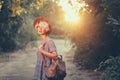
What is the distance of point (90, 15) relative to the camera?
15398 mm

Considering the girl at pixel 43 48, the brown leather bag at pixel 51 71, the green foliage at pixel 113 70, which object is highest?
the girl at pixel 43 48

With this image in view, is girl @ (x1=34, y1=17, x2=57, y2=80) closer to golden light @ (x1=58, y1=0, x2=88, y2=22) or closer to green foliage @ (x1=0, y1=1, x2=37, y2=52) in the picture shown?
golden light @ (x1=58, y1=0, x2=88, y2=22)

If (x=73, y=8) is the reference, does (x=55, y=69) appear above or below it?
below

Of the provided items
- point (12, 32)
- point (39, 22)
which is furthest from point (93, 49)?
point (12, 32)

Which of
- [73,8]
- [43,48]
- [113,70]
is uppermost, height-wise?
[73,8]

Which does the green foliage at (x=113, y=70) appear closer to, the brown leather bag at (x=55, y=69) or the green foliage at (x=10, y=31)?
the brown leather bag at (x=55, y=69)

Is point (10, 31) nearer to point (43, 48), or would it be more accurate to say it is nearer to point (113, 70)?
point (113, 70)

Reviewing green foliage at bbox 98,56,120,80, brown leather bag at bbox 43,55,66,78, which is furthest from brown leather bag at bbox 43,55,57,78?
green foliage at bbox 98,56,120,80

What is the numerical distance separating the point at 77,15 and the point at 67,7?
710 millimetres

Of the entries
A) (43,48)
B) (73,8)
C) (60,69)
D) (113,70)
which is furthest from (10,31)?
(60,69)

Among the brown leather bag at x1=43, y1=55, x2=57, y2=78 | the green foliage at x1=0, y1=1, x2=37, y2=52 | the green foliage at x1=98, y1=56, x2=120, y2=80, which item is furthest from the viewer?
the green foliage at x1=0, y1=1, x2=37, y2=52

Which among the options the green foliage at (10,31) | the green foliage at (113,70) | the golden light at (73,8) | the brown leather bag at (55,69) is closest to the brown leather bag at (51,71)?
the brown leather bag at (55,69)

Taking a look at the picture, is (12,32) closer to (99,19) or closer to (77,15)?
(77,15)

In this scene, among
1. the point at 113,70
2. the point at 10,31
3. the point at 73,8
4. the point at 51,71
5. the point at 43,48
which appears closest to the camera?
the point at 51,71
